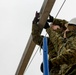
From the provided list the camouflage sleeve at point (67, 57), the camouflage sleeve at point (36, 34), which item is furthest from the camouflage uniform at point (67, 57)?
the camouflage sleeve at point (36, 34)

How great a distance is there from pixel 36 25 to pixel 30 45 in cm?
65

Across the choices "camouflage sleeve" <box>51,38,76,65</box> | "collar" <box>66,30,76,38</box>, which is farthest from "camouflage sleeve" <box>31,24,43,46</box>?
"camouflage sleeve" <box>51,38,76,65</box>

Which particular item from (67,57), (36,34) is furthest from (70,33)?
(36,34)

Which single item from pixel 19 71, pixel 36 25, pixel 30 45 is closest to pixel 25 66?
pixel 19 71

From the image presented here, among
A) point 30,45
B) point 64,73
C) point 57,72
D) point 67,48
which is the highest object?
point 67,48

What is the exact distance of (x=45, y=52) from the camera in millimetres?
2857

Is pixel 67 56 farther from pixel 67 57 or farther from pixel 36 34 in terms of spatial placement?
pixel 36 34

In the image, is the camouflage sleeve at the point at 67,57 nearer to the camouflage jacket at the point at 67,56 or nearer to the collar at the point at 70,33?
the camouflage jacket at the point at 67,56

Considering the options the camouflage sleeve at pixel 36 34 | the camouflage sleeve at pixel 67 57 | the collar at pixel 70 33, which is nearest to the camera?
the camouflage sleeve at pixel 67 57

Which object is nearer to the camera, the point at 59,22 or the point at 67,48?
the point at 67,48

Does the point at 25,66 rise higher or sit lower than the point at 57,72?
lower

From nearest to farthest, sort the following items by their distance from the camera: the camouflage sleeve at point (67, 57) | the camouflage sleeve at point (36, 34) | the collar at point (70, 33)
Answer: the camouflage sleeve at point (67, 57), the collar at point (70, 33), the camouflage sleeve at point (36, 34)

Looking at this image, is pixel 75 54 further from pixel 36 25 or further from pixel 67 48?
pixel 36 25

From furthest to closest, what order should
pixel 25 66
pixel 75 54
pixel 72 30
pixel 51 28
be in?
pixel 25 66, pixel 51 28, pixel 72 30, pixel 75 54
